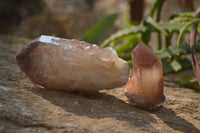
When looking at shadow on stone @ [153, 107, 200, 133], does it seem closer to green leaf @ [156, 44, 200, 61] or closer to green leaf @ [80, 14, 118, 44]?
green leaf @ [156, 44, 200, 61]

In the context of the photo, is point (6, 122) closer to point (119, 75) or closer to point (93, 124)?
point (93, 124)

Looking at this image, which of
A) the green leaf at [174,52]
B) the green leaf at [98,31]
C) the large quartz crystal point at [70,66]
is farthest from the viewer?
the green leaf at [98,31]

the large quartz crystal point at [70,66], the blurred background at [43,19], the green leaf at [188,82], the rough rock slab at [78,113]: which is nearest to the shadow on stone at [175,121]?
the rough rock slab at [78,113]

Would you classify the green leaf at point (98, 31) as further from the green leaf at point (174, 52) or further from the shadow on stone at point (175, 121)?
the shadow on stone at point (175, 121)

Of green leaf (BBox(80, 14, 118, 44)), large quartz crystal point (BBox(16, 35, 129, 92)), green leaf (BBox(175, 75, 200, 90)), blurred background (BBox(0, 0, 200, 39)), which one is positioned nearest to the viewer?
large quartz crystal point (BBox(16, 35, 129, 92))

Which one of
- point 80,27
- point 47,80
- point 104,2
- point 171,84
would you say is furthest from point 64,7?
point 47,80

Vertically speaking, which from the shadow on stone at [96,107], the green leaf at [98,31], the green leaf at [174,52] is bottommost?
the shadow on stone at [96,107]

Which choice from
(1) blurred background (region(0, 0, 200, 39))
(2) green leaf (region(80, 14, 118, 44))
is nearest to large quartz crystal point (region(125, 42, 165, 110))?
(2) green leaf (region(80, 14, 118, 44))
